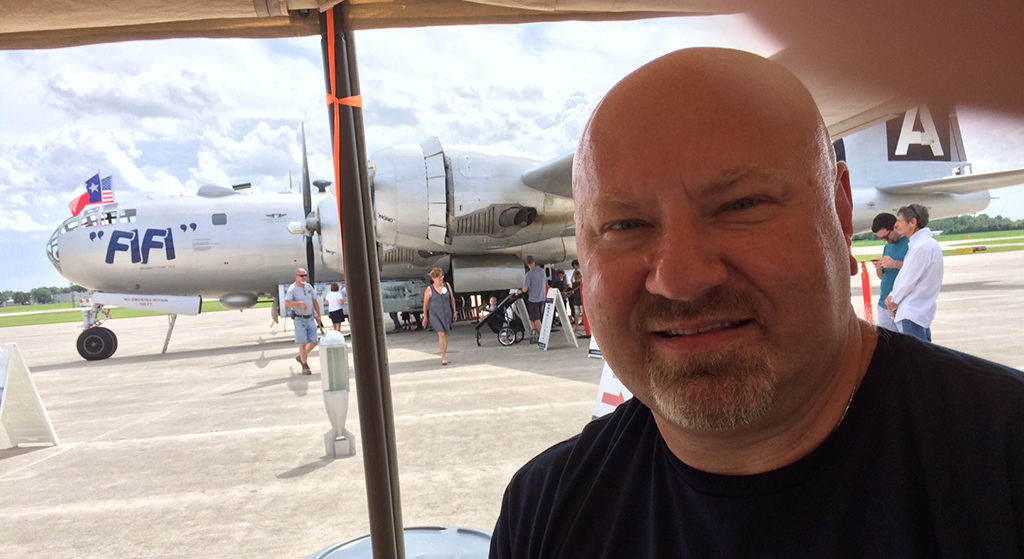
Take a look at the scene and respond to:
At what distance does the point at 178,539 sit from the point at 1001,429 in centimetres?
401

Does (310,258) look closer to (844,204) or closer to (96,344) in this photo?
(96,344)

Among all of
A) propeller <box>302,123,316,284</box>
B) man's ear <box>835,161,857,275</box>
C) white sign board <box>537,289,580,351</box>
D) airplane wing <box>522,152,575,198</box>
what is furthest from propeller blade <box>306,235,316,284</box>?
man's ear <box>835,161,857,275</box>

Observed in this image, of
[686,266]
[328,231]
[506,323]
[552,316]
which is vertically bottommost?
[506,323]

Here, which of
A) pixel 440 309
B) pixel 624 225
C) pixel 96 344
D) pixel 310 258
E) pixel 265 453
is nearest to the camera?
pixel 624 225

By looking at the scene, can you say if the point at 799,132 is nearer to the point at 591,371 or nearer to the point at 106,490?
the point at 106,490

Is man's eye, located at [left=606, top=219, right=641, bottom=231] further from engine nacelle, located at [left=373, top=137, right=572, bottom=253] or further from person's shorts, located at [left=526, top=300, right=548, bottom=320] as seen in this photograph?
person's shorts, located at [left=526, top=300, right=548, bottom=320]

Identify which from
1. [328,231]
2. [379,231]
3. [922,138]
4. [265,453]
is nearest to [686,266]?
[922,138]

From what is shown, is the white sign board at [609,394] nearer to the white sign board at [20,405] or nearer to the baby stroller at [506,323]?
the white sign board at [20,405]

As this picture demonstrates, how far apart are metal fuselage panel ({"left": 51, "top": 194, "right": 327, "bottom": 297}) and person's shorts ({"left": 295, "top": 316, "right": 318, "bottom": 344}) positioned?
5581 mm

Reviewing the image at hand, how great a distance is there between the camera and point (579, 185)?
106cm

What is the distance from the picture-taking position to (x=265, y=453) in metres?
5.12

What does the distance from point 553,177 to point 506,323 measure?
10.4 feet

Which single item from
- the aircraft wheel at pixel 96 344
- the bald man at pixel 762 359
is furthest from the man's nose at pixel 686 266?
the aircraft wheel at pixel 96 344

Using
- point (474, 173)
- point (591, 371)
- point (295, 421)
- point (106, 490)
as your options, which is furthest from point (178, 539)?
point (474, 173)
